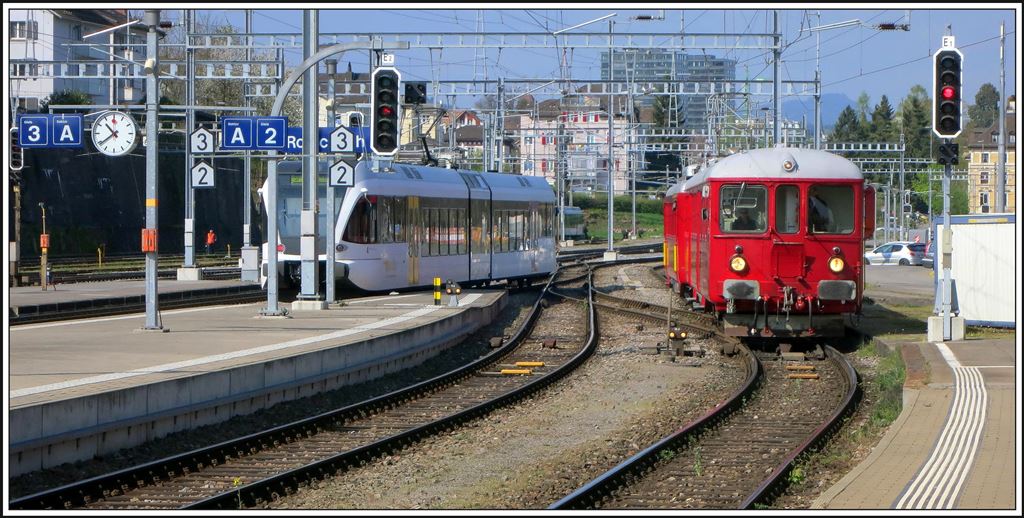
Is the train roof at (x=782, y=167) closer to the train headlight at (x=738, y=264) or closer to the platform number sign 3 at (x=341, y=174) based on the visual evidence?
the train headlight at (x=738, y=264)

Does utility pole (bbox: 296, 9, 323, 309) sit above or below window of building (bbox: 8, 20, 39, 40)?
below

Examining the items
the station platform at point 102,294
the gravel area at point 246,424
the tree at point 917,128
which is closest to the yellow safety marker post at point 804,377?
the gravel area at point 246,424

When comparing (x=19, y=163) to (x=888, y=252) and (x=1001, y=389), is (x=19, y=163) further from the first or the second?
(x=888, y=252)

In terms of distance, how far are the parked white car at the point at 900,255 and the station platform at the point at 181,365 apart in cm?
3857

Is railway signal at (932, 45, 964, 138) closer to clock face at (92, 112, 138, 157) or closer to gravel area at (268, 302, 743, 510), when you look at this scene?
gravel area at (268, 302, 743, 510)

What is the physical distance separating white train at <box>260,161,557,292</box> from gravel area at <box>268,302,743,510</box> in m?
9.08

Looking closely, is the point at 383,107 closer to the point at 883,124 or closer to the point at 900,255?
the point at 900,255

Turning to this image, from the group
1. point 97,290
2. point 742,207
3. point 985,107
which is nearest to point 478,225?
point 97,290

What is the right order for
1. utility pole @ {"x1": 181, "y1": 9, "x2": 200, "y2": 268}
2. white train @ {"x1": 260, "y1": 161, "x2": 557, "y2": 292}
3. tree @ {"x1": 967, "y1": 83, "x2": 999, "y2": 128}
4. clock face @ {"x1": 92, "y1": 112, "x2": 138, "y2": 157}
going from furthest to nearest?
tree @ {"x1": 967, "y1": 83, "x2": 999, "y2": 128}, utility pole @ {"x1": 181, "y1": 9, "x2": 200, "y2": 268}, white train @ {"x1": 260, "y1": 161, "x2": 557, "y2": 292}, clock face @ {"x1": 92, "y1": 112, "x2": 138, "y2": 157}

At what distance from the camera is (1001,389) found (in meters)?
14.0

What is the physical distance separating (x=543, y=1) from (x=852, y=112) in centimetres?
15533

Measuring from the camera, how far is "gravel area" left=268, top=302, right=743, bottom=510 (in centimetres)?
988

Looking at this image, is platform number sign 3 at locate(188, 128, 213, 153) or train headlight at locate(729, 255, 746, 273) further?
platform number sign 3 at locate(188, 128, 213, 153)

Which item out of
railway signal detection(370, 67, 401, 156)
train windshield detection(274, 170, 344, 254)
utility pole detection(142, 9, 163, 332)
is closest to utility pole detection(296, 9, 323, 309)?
train windshield detection(274, 170, 344, 254)
